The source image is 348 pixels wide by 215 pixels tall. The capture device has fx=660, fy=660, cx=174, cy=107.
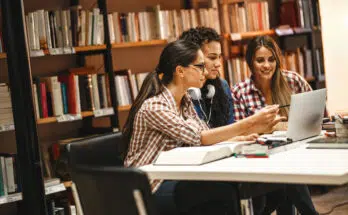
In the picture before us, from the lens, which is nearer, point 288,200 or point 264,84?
point 288,200

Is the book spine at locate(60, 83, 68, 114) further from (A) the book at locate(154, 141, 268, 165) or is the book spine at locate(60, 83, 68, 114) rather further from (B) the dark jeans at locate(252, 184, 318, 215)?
(A) the book at locate(154, 141, 268, 165)

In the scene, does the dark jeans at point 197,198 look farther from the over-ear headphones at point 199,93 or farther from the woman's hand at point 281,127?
the over-ear headphones at point 199,93

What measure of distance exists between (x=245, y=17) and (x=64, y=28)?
6.04 ft

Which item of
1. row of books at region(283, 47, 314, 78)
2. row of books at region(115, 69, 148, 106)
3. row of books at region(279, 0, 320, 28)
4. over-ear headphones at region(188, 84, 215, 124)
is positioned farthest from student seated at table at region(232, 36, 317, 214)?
row of books at region(279, 0, 320, 28)

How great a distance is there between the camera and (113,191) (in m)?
1.84

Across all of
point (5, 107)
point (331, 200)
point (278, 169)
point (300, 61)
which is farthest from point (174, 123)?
point (300, 61)

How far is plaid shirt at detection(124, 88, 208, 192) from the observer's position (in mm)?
2926

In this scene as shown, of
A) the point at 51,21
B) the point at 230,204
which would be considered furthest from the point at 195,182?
the point at 51,21

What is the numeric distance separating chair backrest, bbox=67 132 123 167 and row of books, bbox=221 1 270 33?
2795mm

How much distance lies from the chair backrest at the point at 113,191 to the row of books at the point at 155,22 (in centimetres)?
282

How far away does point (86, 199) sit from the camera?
79.6 inches

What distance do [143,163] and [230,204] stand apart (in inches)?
17.8

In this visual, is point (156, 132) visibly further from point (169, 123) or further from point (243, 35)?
Answer: point (243, 35)

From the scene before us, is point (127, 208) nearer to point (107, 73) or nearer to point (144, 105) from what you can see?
point (144, 105)
